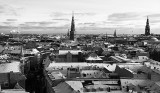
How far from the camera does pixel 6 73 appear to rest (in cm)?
5150

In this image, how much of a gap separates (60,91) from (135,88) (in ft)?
43.8

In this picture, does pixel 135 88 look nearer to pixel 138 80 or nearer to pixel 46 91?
pixel 138 80

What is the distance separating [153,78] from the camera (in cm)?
5272

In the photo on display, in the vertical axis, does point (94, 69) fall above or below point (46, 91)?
above

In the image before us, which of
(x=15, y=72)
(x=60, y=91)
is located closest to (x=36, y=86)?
(x=15, y=72)

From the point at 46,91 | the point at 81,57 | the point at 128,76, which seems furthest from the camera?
the point at 81,57

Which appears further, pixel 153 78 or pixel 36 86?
pixel 36 86

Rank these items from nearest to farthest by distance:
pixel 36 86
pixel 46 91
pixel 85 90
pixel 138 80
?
pixel 85 90 < pixel 138 80 < pixel 46 91 < pixel 36 86

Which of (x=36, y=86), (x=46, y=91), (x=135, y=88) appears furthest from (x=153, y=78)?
(x=36, y=86)

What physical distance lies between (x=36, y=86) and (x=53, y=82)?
1578 centimetres

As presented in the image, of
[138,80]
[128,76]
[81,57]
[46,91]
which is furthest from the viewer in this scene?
[81,57]

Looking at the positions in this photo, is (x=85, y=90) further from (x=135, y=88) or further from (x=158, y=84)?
(x=158, y=84)

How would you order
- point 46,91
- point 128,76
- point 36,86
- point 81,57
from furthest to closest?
point 81,57
point 36,86
point 46,91
point 128,76

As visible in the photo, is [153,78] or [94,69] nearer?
[153,78]
